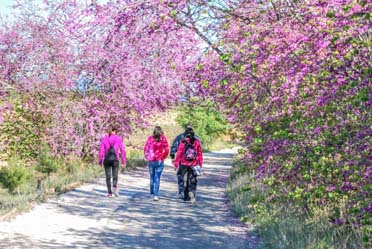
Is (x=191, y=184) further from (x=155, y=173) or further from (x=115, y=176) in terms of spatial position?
(x=115, y=176)

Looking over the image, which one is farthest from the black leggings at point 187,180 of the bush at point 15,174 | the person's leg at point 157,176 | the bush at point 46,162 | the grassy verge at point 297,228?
the bush at point 15,174

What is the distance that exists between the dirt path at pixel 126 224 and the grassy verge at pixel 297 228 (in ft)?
1.25

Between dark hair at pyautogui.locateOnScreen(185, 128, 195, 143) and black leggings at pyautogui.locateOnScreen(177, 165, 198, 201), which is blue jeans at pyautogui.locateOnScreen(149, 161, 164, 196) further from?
dark hair at pyautogui.locateOnScreen(185, 128, 195, 143)

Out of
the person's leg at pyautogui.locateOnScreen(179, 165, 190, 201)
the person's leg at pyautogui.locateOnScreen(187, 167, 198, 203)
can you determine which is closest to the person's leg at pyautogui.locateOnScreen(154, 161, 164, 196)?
the person's leg at pyautogui.locateOnScreen(179, 165, 190, 201)

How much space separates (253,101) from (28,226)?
4.77 m

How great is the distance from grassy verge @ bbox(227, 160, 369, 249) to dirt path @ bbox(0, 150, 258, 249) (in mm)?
382

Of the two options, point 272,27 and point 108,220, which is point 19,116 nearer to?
point 108,220

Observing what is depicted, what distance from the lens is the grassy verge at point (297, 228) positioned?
27.4 ft

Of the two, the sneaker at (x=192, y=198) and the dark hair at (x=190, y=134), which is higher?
the dark hair at (x=190, y=134)

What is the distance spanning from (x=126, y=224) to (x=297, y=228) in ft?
11.2

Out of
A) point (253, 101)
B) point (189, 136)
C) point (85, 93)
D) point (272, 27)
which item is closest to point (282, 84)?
point (272, 27)

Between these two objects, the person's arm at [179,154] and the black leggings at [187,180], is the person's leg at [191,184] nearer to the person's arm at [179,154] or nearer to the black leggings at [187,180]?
the black leggings at [187,180]

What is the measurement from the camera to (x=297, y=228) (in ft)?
30.7

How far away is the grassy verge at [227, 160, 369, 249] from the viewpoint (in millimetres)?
8356
